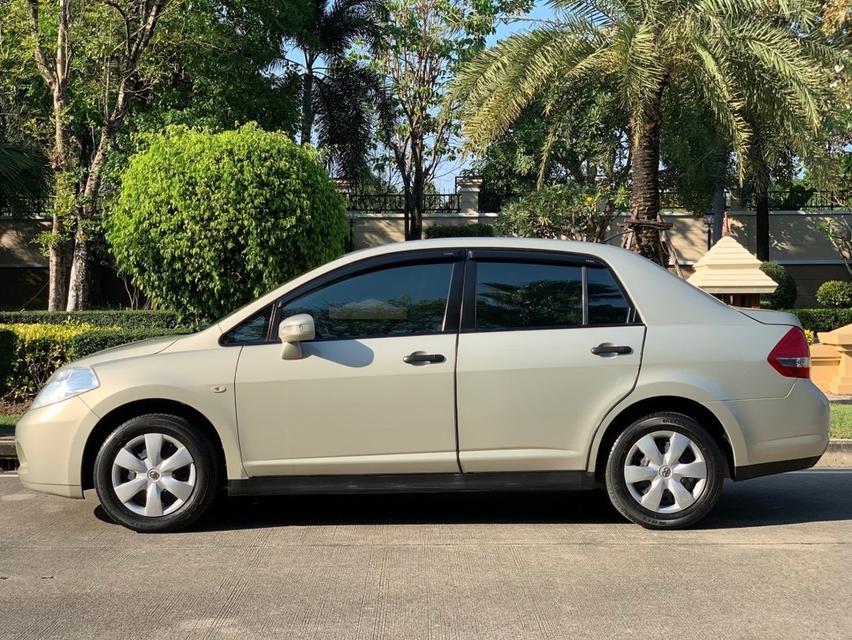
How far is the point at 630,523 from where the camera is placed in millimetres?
5949

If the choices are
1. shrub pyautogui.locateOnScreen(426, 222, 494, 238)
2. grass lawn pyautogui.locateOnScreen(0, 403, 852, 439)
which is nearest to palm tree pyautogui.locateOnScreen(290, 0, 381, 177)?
shrub pyautogui.locateOnScreen(426, 222, 494, 238)

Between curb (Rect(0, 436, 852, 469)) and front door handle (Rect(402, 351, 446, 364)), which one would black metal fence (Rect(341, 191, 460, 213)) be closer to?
curb (Rect(0, 436, 852, 469))

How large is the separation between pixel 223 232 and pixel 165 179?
1.12 meters

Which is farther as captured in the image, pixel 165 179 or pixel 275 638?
pixel 165 179

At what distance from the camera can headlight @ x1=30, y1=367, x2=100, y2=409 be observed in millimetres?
5672

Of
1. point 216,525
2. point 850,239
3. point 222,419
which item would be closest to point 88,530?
point 216,525

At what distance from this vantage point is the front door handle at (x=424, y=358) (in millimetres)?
5551

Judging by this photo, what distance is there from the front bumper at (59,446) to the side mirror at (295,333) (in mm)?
1207

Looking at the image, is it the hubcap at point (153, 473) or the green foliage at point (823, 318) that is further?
the green foliage at point (823, 318)

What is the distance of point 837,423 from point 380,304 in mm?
5766

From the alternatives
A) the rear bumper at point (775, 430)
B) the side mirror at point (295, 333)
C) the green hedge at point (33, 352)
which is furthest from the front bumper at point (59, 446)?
the green hedge at point (33, 352)

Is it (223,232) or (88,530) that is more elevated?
(223,232)

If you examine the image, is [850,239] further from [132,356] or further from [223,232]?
[132,356]

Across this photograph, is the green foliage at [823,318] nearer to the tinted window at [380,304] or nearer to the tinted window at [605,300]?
the tinted window at [605,300]
